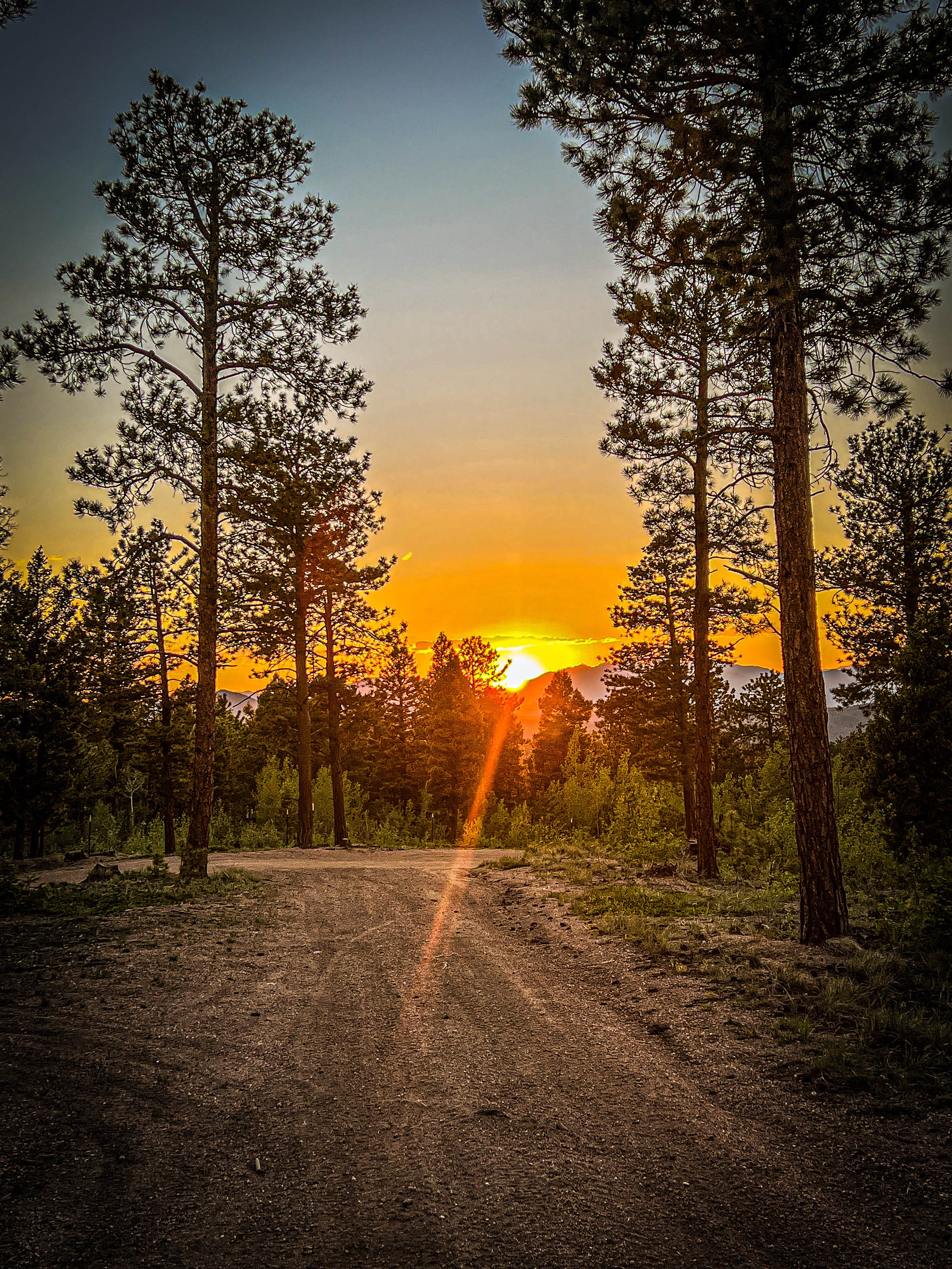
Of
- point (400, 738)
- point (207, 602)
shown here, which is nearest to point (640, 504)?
point (207, 602)

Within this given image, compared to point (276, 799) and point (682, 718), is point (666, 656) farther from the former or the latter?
point (276, 799)

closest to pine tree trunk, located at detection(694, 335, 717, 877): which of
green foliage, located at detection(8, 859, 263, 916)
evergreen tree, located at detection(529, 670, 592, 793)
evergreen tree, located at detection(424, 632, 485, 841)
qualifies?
green foliage, located at detection(8, 859, 263, 916)

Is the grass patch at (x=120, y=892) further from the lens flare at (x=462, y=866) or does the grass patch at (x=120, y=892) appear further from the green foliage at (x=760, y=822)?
the green foliage at (x=760, y=822)

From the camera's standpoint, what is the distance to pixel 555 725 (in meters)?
61.0

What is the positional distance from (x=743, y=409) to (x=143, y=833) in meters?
33.6

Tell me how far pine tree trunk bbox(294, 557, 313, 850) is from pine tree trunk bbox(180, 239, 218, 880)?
36.1 feet

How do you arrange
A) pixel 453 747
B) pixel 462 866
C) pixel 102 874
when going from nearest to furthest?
1. pixel 102 874
2. pixel 462 866
3. pixel 453 747

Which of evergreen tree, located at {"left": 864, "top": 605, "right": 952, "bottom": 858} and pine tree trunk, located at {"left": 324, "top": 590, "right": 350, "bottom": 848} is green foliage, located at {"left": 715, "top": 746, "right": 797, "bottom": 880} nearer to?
evergreen tree, located at {"left": 864, "top": 605, "right": 952, "bottom": 858}

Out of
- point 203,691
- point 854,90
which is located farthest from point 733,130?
point 203,691

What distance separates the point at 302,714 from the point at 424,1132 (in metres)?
21.5

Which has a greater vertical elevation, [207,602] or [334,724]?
[207,602]

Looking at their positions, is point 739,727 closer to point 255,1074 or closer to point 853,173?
point 853,173

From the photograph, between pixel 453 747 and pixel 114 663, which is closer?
pixel 114 663

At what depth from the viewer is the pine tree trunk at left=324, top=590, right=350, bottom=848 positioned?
25.8 meters
